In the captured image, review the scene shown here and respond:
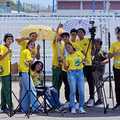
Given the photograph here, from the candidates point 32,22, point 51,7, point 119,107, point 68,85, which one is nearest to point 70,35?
point 68,85

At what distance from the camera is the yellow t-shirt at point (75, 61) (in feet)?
39.3

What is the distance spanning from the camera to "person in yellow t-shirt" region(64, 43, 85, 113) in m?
12.0

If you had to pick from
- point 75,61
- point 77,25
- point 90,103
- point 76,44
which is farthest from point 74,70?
point 77,25

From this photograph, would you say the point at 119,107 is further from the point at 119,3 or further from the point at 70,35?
the point at 119,3

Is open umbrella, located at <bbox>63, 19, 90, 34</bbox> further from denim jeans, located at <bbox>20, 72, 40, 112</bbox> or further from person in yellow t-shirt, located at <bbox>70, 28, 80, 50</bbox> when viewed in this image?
denim jeans, located at <bbox>20, 72, 40, 112</bbox>

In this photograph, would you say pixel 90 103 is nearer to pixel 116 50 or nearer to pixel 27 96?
pixel 116 50

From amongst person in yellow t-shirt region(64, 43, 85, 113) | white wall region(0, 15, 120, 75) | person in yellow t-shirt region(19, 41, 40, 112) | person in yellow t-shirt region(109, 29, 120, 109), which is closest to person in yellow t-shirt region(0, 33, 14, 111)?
person in yellow t-shirt region(19, 41, 40, 112)

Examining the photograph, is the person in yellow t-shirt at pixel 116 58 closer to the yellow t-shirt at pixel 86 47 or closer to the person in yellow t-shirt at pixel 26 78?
the yellow t-shirt at pixel 86 47

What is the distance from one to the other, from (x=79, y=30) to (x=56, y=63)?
96 cm

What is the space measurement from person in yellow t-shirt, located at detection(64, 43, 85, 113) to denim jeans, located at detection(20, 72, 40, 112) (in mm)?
834

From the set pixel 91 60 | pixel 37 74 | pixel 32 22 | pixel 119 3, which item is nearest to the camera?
Result: pixel 37 74

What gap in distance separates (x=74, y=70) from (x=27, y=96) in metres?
1.21

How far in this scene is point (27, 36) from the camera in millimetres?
12273

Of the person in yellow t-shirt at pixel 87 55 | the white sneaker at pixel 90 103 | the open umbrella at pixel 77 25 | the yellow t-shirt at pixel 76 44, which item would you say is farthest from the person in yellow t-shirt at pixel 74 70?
the open umbrella at pixel 77 25
